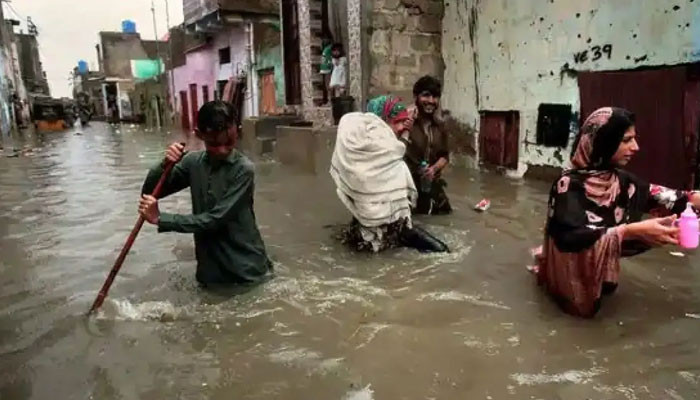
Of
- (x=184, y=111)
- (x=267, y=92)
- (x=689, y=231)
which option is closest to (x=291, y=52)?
(x=267, y=92)

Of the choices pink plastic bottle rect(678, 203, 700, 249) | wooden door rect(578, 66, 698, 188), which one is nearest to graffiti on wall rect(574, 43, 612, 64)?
wooden door rect(578, 66, 698, 188)

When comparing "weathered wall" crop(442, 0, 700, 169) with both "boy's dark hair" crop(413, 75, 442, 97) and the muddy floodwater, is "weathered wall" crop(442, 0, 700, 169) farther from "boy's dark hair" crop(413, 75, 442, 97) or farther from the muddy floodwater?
"boy's dark hair" crop(413, 75, 442, 97)

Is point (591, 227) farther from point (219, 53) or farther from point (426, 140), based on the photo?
point (219, 53)

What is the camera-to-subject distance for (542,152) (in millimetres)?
7910

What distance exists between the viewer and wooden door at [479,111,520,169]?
849cm

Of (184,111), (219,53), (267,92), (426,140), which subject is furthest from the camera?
(184,111)

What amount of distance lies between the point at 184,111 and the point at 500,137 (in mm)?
22403

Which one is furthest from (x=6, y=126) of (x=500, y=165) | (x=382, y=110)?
(x=382, y=110)

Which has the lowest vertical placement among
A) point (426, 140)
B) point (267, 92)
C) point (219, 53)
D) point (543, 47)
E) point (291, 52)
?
point (426, 140)

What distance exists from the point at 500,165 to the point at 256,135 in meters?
6.26

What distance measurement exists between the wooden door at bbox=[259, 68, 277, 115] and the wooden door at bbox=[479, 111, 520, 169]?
9359 mm

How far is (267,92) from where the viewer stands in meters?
17.9

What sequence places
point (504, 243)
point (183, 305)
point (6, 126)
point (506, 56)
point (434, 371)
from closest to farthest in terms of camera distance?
point (434, 371) → point (183, 305) → point (504, 243) → point (506, 56) → point (6, 126)

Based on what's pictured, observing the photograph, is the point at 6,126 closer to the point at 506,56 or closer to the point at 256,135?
the point at 256,135
